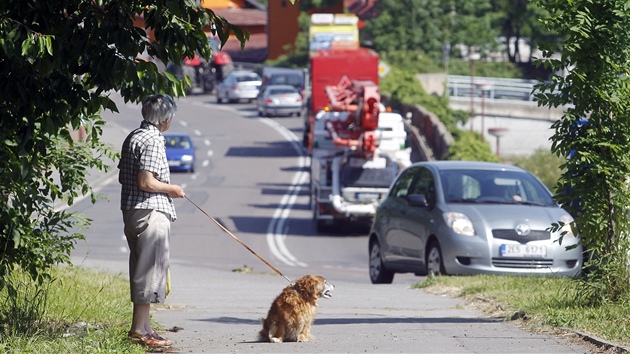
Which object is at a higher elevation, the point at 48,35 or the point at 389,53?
the point at 48,35

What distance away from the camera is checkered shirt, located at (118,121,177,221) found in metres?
7.61

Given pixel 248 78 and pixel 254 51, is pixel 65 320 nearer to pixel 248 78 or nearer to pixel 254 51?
pixel 248 78

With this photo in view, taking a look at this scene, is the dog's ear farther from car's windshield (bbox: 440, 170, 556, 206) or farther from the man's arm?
car's windshield (bbox: 440, 170, 556, 206)

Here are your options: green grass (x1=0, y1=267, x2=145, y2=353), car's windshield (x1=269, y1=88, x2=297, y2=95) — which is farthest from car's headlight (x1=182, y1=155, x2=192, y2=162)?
green grass (x1=0, y1=267, x2=145, y2=353)

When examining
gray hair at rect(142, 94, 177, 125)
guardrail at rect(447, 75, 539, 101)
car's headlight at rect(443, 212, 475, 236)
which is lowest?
guardrail at rect(447, 75, 539, 101)

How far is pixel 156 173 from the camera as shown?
25.0 ft

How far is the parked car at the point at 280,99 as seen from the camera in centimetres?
6238

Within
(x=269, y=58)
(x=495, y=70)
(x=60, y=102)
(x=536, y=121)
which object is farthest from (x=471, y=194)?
(x=269, y=58)

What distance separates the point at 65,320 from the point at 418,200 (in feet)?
22.4

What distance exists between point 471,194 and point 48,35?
8.88 meters

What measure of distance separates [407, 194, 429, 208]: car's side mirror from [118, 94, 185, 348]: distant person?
7.09 metres

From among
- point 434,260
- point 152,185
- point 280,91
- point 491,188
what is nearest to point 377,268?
point 434,260

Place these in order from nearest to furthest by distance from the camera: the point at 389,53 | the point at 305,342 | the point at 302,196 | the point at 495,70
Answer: the point at 305,342, the point at 302,196, the point at 389,53, the point at 495,70

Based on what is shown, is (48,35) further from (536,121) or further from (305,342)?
(536,121)
